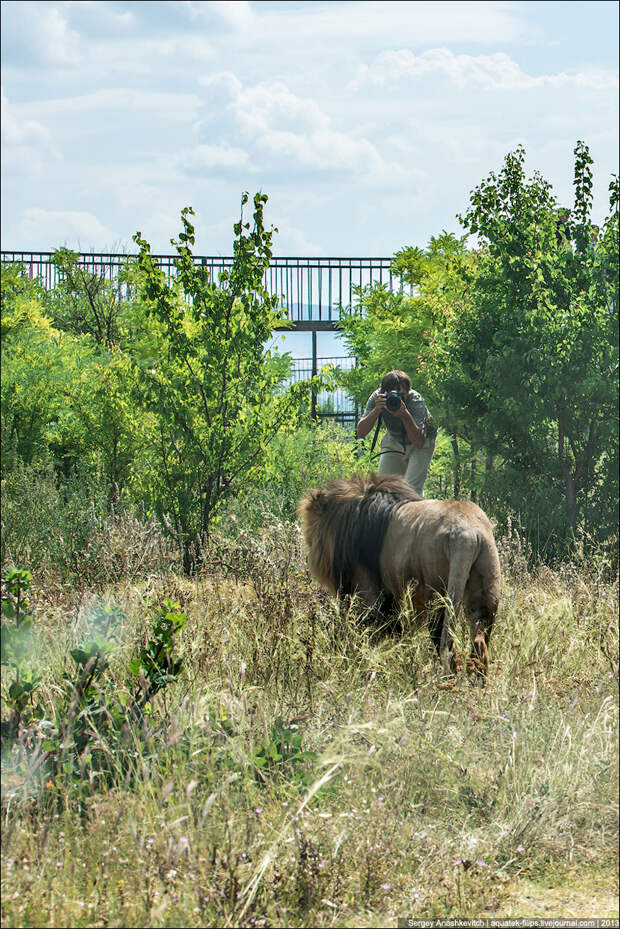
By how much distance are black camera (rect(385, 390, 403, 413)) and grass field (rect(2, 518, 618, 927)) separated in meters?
2.50

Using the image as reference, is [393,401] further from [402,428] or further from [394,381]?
[402,428]

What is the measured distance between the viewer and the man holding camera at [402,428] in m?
7.30

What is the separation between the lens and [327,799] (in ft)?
12.1

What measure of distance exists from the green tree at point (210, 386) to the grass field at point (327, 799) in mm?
3754

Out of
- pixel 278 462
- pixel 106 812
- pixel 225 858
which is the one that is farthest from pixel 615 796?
pixel 278 462

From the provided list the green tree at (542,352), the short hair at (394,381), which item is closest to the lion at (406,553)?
the short hair at (394,381)

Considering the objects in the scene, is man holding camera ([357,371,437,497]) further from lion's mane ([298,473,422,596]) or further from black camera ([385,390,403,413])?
lion's mane ([298,473,422,596])

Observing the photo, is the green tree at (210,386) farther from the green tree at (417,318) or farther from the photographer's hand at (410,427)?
the green tree at (417,318)

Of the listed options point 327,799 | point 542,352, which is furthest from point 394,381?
point 327,799

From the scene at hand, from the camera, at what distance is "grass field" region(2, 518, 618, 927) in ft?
10.1

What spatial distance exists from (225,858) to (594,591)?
12.3 ft

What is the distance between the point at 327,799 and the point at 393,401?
4.00m

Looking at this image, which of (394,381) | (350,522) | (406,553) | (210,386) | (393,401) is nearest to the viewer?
(406,553)

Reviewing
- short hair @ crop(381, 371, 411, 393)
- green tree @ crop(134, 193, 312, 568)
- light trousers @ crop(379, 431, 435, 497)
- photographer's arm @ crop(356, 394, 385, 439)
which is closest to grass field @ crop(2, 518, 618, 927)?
light trousers @ crop(379, 431, 435, 497)
